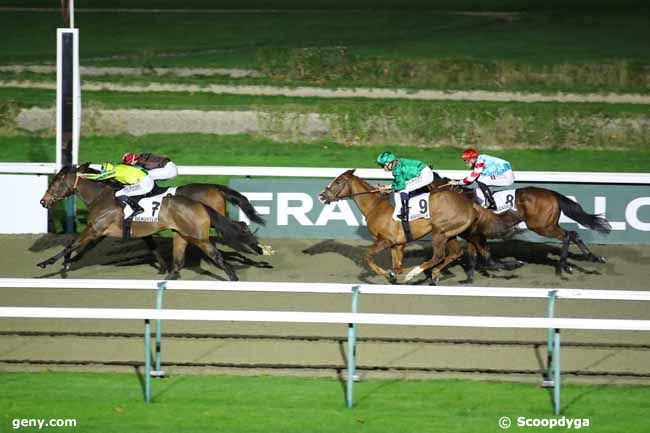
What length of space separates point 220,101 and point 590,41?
8.96 meters

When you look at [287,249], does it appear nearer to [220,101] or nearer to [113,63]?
[220,101]

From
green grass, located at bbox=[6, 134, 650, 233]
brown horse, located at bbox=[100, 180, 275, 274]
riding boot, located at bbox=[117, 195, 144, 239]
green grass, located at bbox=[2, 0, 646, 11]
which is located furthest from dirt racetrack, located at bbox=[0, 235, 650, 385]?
green grass, located at bbox=[2, 0, 646, 11]

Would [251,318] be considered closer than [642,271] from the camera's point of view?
Yes

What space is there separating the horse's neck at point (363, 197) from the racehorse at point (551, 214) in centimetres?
63

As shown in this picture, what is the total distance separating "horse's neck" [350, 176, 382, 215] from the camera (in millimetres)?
11297

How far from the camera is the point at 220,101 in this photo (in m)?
18.1

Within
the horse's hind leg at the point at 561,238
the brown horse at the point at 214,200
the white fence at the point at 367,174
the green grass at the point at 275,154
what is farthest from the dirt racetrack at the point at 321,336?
the green grass at the point at 275,154

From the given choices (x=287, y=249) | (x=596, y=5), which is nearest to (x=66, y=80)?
(x=287, y=249)

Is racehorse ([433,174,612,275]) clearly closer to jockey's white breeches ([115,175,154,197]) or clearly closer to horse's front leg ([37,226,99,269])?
jockey's white breeches ([115,175,154,197])

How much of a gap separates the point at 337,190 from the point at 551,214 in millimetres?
2026

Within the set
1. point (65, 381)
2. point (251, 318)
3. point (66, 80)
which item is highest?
point (66, 80)

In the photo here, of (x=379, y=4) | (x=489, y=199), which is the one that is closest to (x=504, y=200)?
(x=489, y=199)

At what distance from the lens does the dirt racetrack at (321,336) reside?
8.22 m

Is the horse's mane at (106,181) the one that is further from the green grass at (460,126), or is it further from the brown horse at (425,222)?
the green grass at (460,126)
